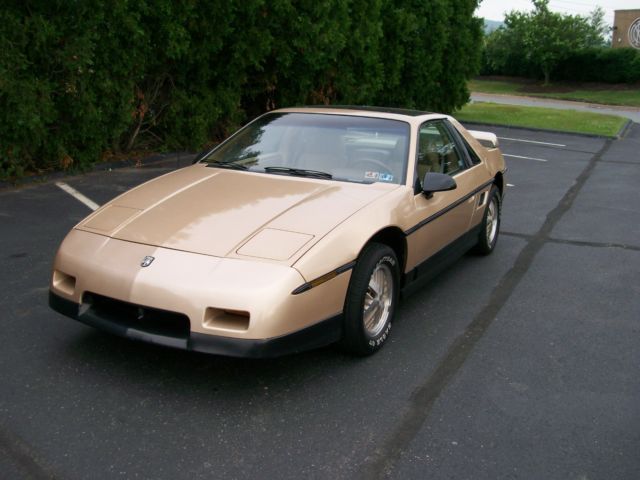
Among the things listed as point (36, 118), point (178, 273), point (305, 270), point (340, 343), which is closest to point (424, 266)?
point (340, 343)

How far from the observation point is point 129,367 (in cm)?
380

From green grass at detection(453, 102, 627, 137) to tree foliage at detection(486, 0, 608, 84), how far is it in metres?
20.3

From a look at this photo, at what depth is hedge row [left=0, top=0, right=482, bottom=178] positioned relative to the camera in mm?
8125

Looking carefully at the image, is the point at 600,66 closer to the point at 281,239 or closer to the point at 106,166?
the point at 106,166

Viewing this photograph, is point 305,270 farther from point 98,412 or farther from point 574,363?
point 574,363

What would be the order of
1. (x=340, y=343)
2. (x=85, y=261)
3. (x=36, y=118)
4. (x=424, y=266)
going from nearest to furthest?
(x=85, y=261) < (x=340, y=343) < (x=424, y=266) < (x=36, y=118)

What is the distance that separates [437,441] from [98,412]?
1641mm

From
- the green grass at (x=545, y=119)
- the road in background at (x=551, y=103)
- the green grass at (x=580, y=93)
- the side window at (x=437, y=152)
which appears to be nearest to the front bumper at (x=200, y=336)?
the side window at (x=437, y=152)

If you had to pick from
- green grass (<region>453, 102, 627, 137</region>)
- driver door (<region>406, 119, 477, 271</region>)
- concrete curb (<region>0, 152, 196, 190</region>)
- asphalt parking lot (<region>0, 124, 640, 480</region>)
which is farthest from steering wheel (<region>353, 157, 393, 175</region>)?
green grass (<region>453, 102, 627, 137</region>)

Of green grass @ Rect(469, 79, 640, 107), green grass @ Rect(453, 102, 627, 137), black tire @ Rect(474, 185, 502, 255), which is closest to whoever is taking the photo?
black tire @ Rect(474, 185, 502, 255)

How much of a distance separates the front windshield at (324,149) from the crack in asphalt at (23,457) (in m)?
2.43

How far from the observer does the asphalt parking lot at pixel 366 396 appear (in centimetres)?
303

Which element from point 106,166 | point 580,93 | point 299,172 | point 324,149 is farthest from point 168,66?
point 580,93

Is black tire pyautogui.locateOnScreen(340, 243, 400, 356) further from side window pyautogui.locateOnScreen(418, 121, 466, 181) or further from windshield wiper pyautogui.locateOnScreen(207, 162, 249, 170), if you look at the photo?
windshield wiper pyautogui.locateOnScreen(207, 162, 249, 170)
